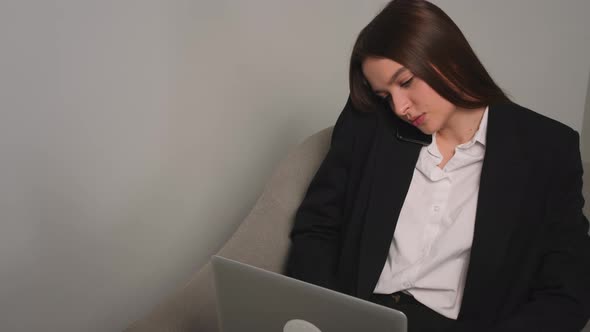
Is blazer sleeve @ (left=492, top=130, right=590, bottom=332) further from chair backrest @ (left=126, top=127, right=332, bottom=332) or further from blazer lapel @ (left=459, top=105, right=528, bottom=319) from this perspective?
chair backrest @ (left=126, top=127, right=332, bottom=332)

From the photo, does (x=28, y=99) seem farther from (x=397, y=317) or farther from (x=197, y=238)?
(x=397, y=317)

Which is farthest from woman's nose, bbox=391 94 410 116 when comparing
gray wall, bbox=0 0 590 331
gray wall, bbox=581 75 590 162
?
gray wall, bbox=581 75 590 162

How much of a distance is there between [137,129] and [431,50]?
0.77 meters

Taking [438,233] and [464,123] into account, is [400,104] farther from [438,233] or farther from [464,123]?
[438,233]

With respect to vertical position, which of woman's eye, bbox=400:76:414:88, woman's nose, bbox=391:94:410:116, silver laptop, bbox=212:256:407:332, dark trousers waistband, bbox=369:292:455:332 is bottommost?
dark trousers waistband, bbox=369:292:455:332

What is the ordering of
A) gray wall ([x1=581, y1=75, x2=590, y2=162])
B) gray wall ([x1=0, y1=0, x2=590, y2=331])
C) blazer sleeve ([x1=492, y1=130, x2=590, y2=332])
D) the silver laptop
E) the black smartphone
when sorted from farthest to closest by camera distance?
gray wall ([x1=581, y1=75, x2=590, y2=162]), the black smartphone, gray wall ([x1=0, y1=0, x2=590, y2=331]), blazer sleeve ([x1=492, y1=130, x2=590, y2=332]), the silver laptop

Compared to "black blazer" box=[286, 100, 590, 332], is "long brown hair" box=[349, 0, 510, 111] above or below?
above

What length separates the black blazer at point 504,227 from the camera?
1230 millimetres

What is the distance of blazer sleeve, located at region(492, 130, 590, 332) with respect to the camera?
1210mm

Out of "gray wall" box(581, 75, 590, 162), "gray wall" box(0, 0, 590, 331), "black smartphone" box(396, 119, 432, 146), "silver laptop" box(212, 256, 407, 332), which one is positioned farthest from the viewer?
"gray wall" box(581, 75, 590, 162)

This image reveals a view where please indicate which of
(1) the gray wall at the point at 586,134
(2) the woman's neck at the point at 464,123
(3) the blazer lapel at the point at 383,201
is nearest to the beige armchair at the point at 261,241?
(3) the blazer lapel at the point at 383,201

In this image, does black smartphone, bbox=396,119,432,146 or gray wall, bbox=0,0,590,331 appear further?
black smartphone, bbox=396,119,432,146

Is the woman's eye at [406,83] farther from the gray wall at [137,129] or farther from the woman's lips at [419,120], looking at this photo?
the gray wall at [137,129]

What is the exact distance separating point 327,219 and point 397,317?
67cm
